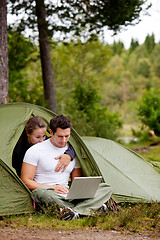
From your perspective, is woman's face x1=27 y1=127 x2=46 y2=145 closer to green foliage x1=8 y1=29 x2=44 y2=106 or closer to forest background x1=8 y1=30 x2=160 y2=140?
forest background x1=8 y1=30 x2=160 y2=140

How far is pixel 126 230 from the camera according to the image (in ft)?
12.9

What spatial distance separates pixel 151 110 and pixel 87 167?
10012mm

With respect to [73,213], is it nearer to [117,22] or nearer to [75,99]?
[117,22]

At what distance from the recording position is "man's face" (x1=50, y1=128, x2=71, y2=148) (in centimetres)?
446

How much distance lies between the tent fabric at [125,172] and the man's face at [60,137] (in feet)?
3.91

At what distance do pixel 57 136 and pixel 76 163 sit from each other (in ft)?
2.44

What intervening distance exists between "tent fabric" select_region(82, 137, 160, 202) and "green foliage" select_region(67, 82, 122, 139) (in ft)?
17.5

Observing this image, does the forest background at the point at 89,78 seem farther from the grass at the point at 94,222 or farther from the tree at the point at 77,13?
the grass at the point at 94,222

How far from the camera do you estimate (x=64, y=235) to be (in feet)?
12.0

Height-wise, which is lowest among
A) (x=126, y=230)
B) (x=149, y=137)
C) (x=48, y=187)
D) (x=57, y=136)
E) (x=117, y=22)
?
(x=149, y=137)

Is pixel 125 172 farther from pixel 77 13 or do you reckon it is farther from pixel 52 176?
pixel 77 13

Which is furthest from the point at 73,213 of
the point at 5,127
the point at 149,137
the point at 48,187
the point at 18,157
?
the point at 149,137

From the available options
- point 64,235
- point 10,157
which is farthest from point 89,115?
point 64,235

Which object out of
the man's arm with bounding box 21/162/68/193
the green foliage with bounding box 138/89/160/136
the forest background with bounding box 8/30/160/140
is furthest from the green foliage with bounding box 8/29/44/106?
the man's arm with bounding box 21/162/68/193
